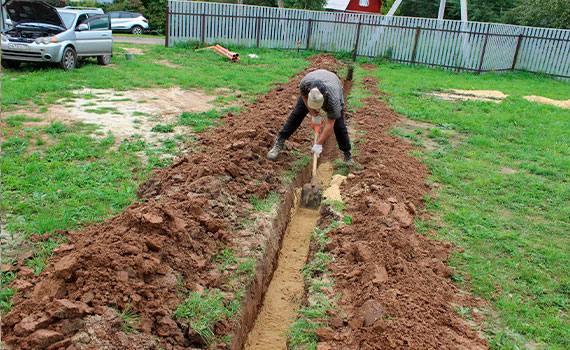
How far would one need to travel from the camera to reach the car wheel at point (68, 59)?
11.6 m

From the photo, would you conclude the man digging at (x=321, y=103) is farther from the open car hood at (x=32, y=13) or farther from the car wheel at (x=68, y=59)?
the open car hood at (x=32, y=13)

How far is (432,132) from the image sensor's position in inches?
343

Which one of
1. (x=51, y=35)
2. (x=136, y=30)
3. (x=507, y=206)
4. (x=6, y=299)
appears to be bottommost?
(x=6, y=299)

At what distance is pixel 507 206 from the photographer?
18.7 ft

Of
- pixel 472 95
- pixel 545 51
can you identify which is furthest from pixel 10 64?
pixel 545 51

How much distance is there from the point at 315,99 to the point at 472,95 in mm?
9513

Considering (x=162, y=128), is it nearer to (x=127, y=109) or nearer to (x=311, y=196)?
(x=127, y=109)

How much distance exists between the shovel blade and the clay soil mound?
38cm

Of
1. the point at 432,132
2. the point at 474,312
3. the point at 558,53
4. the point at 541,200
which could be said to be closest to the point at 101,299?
the point at 474,312

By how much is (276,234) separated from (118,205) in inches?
71.3

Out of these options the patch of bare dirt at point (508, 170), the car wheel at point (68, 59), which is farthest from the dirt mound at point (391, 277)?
the car wheel at point (68, 59)

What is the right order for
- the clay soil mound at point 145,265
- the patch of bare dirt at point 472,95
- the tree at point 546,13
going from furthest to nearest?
the tree at point 546,13 < the patch of bare dirt at point 472,95 < the clay soil mound at point 145,265

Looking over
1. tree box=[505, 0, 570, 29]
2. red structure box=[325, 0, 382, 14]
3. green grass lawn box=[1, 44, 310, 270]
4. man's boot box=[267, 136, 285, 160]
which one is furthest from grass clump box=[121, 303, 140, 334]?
red structure box=[325, 0, 382, 14]

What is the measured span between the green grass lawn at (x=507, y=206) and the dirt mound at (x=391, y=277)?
0.81 feet
